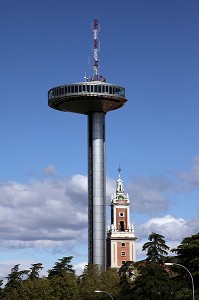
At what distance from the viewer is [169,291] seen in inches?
4348

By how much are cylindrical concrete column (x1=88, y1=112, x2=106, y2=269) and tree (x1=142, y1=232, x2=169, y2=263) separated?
2914 inches

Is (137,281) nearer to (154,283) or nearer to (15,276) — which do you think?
(154,283)

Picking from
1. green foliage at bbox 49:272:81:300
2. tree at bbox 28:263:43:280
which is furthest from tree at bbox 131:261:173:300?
tree at bbox 28:263:43:280

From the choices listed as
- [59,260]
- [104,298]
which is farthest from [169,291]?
[59,260]

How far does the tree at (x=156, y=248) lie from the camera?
390ft

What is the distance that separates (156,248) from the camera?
11931 centimetres

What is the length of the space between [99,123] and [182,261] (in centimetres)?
9299

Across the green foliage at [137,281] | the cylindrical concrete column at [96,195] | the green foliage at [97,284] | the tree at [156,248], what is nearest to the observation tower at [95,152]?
Answer: the cylindrical concrete column at [96,195]

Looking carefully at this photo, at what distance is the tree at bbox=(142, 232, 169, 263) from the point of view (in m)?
119

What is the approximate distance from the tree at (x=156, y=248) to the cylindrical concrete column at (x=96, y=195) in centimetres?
7403

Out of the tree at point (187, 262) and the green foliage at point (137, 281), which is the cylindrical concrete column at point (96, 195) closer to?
the green foliage at point (137, 281)

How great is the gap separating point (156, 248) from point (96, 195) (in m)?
77.1

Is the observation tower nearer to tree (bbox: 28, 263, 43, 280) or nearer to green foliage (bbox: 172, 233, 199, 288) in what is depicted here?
tree (bbox: 28, 263, 43, 280)

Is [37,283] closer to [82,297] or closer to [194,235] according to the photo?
[82,297]
